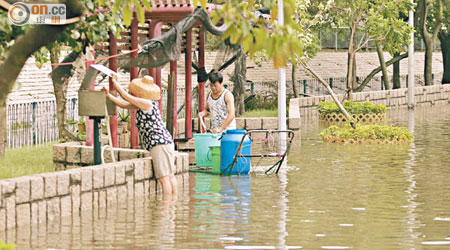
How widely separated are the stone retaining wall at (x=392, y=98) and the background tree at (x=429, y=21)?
8.93 feet

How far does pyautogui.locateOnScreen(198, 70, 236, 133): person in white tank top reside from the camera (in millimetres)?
17156

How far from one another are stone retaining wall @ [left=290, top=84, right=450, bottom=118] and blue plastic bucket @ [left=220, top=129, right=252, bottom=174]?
15.1 m

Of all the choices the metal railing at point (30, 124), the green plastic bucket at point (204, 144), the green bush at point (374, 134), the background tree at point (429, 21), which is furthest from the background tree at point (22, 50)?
the background tree at point (429, 21)

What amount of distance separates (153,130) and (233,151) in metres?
2.82

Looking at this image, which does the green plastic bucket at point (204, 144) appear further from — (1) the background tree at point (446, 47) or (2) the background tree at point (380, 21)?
(1) the background tree at point (446, 47)

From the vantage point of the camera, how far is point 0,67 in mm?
5910

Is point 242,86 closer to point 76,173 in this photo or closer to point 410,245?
point 76,173

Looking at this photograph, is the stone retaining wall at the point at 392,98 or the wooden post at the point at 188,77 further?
the stone retaining wall at the point at 392,98

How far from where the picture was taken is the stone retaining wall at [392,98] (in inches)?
1380

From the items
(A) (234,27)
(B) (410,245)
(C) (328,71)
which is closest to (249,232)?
(B) (410,245)

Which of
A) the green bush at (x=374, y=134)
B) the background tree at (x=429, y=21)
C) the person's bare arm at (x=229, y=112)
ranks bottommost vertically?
the green bush at (x=374, y=134)

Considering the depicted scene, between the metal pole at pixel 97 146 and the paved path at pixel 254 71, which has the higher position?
the paved path at pixel 254 71

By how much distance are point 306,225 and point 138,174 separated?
9.74 feet

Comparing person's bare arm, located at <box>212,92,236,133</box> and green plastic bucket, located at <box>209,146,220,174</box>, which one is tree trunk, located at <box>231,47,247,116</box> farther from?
green plastic bucket, located at <box>209,146,220,174</box>
